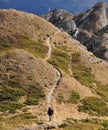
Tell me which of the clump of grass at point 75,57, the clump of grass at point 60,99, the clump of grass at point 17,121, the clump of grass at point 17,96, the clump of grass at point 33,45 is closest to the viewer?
the clump of grass at point 17,121

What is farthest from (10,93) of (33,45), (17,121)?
(33,45)

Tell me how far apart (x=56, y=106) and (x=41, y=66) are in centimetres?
1767

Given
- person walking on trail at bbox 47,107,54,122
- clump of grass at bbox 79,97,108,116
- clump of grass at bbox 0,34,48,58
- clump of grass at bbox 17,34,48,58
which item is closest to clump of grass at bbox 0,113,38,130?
person walking on trail at bbox 47,107,54,122

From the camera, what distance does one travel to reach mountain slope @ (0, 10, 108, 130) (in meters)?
87.2

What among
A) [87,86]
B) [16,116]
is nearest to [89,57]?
[87,86]

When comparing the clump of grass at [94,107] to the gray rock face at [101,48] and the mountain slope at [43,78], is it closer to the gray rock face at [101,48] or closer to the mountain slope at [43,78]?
the mountain slope at [43,78]

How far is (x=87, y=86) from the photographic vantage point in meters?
110

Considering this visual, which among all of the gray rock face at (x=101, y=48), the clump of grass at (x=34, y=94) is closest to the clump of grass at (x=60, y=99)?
the clump of grass at (x=34, y=94)

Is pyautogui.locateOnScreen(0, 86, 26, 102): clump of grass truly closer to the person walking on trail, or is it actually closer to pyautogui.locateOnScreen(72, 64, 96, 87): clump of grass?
the person walking on trail

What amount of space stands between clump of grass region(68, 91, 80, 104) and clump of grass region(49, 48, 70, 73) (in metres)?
19.5

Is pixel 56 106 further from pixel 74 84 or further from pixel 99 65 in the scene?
pixel 99 65

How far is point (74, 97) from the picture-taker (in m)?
96.2

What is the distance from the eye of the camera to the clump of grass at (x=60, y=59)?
119144 millimetres

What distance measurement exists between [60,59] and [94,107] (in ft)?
107
